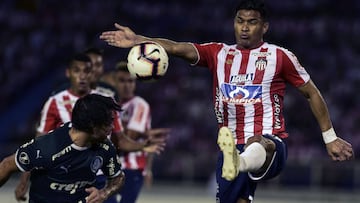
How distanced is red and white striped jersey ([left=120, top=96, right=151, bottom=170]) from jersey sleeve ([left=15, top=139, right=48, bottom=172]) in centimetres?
341

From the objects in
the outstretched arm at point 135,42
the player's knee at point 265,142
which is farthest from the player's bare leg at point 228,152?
the outstretched arm at point 135,42

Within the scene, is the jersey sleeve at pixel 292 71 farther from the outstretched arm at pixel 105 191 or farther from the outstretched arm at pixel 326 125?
the outstretched arm at pixel 105 191

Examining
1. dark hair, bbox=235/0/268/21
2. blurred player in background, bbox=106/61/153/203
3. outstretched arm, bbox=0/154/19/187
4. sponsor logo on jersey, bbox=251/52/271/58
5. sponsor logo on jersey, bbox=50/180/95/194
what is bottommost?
blurred player in background, bbox=106/61/153/203

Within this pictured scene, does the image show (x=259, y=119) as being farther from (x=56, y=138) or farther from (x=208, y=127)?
(x=208, y=127)

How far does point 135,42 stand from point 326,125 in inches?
68.7

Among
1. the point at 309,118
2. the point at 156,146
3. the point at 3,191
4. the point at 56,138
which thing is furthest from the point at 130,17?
the point at 56,138

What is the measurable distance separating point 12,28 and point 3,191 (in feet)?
30.5

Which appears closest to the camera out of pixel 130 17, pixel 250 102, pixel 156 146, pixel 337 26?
pixel 250 102

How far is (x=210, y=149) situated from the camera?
21.8 m

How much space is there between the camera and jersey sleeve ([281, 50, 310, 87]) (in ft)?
27.2

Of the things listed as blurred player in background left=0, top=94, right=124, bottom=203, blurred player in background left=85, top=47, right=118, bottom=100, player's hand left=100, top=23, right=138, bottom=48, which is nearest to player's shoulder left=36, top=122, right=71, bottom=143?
blurred player in background left=0, top=94, right=124, bottom=203

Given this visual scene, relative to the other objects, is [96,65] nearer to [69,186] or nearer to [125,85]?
[125,85]

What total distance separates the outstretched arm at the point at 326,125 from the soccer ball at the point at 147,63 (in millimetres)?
1275

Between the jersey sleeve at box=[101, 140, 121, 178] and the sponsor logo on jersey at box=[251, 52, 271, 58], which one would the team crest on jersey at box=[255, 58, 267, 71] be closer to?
the sponsor logo on jersey at box=[251, 52, 271, 58]
